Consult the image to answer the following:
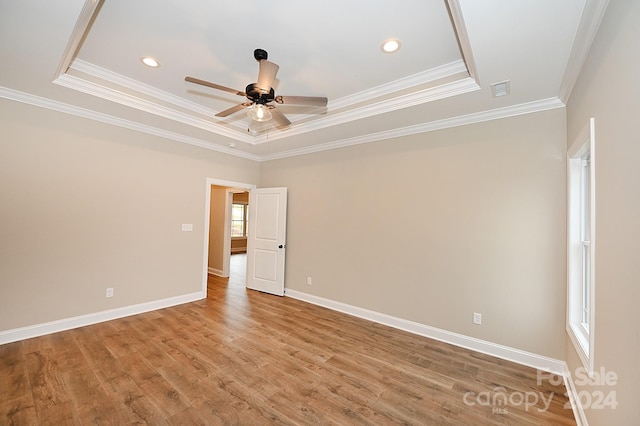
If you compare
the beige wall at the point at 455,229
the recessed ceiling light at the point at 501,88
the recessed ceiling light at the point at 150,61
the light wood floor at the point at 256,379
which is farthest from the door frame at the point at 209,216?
the recessed ceiling light at the point at 501,88

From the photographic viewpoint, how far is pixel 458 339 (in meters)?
3.20

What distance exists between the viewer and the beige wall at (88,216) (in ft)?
9.85

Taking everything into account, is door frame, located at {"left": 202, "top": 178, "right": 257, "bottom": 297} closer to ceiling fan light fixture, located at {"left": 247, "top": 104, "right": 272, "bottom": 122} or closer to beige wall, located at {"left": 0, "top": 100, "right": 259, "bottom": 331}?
beige wall, located at {"left": 0, "top": 100, "right": 259, "bottom": 331}

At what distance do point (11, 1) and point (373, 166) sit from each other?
3762 mm

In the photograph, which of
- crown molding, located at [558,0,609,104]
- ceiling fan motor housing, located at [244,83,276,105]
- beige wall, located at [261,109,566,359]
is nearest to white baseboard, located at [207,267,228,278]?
beige wall, located at [261,109,566,359]

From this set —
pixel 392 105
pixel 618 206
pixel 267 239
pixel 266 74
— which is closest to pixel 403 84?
pixel 392 105

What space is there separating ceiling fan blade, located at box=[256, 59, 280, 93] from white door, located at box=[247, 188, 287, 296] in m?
2.91

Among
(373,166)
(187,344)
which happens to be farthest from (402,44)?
(187,344)

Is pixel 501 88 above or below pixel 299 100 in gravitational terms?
above

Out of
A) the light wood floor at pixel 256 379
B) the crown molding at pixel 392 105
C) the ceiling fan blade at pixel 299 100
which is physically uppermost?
the crown molding at pixel 392 105

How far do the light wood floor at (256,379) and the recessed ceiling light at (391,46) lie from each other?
3099 mm

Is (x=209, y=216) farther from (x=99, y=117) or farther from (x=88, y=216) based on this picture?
(x=99, y=117)

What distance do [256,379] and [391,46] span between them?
331 cm

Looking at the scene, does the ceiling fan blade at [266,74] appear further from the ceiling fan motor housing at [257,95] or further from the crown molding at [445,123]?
the crown molding at [445,123]
